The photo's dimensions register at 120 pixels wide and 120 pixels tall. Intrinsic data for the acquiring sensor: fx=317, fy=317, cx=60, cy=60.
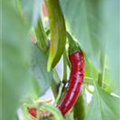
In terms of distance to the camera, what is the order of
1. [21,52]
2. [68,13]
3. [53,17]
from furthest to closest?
[53,17], [68,13], [21,52]

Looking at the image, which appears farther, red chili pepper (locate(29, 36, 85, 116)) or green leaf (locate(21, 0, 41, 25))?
red chili pepper (locate(29, 36, 85, 116))

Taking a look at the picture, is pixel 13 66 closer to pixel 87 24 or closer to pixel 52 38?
pixel 87 24

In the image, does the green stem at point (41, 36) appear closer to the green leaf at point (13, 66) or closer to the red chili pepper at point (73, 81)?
the red chili pepper at point (73, 81)

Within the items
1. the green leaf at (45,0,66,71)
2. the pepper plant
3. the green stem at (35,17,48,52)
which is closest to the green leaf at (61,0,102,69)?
the pepper plant

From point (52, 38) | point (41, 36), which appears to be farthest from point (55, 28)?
point (41, 36)

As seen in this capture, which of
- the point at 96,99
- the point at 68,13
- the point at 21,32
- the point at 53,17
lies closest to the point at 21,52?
the point at 21,32

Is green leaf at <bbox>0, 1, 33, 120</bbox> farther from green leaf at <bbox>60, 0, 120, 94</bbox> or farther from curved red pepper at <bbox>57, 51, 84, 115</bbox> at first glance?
curved red pepper at <bbox>57, 51, 84, 115</bbox>

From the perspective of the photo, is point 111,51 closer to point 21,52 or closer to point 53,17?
point 21,52
